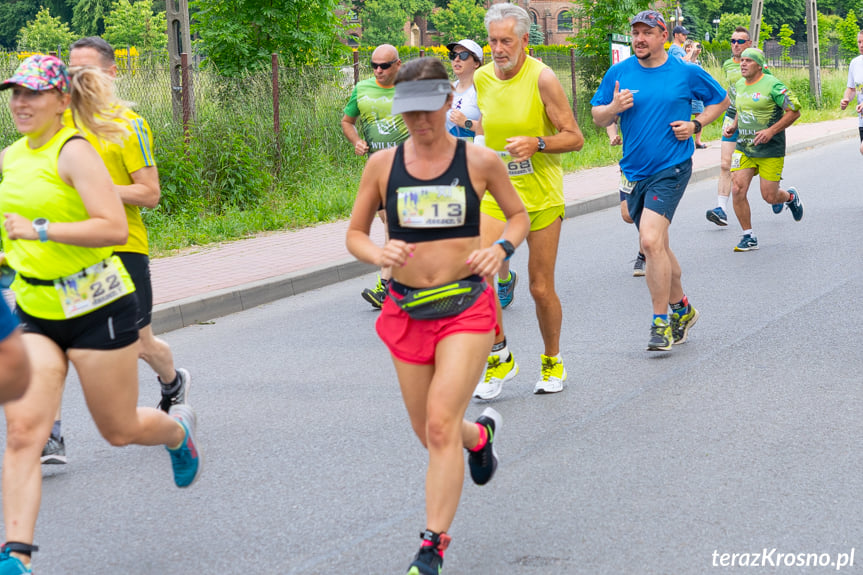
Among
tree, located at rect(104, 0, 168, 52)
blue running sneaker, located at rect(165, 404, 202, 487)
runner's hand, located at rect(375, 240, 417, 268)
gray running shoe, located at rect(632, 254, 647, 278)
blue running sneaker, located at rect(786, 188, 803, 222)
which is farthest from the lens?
tree, located at rect(104, 0, 168, 52)

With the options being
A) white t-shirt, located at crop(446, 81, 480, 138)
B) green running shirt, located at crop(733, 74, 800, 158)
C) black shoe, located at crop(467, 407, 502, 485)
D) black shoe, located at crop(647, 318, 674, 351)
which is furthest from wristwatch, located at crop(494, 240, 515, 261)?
green running shirt, located at crop(733, 74, 800, 158)

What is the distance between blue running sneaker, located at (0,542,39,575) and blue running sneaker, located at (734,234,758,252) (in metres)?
8.81

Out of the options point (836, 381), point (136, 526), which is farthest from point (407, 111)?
point (836, 381)

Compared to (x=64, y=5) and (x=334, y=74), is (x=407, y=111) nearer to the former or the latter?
(x=334, y=74)

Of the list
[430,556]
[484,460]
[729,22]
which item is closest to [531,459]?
[484,460]

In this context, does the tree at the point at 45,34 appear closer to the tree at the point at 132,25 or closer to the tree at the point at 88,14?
the tree at the point at 88,14

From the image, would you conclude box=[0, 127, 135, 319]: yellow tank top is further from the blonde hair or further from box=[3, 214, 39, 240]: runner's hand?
the blonde hair

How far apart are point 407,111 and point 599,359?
3639 mm

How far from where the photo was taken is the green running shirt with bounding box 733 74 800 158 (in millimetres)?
11219

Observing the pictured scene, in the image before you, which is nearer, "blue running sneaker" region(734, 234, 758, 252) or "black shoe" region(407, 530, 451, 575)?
"black shoe" region(407, 530, 451, 575)

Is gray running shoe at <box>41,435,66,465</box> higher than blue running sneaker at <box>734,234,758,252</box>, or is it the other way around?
gray running shoe at <box>41,435,66,465</box>

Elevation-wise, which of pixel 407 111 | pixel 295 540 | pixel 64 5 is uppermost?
pixel 407 111

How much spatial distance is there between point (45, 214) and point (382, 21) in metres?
85.6

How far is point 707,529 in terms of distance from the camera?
4.30m
